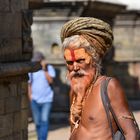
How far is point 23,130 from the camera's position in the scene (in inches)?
328

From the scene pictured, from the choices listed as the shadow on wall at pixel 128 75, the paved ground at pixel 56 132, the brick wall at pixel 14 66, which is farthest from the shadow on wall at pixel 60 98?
the brick wall at pixel 14 66

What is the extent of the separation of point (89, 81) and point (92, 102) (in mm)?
136

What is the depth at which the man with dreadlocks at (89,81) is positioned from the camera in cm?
358

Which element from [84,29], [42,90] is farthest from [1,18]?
[84,29]

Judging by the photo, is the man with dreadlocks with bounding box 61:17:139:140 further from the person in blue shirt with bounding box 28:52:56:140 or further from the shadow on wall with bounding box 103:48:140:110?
the shadow on wall with bounding box 103:48:140:110

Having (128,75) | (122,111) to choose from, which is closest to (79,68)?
(122,111)

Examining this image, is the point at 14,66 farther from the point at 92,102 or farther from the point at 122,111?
the point at 122,111

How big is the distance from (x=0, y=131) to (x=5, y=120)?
0.61 feet

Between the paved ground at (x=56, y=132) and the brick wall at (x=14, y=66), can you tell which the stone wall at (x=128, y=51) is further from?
the brick wall at (x=14, y=66)

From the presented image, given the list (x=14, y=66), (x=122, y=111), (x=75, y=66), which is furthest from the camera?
(x=14, y=66)

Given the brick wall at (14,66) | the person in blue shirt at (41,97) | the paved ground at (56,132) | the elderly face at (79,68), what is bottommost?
the paved ground at (56,132)

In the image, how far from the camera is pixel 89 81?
3.70 metres

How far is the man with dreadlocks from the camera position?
3.58 meters

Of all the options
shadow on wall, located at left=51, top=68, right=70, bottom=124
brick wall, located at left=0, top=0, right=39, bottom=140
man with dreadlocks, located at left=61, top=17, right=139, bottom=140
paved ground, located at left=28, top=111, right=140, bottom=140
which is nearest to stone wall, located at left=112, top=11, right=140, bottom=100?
shadow on wall, located at left=51, top=68, right=70, bottom=124
